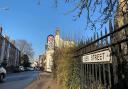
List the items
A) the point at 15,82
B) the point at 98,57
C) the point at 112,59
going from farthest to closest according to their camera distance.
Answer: the point at 15,82 < the point at 98,57 < the point at 112,59

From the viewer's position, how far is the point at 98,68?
22.0 ft

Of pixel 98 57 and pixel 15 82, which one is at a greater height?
pixel 98 57

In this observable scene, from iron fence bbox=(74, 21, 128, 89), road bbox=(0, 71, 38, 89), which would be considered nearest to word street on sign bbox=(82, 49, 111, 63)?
iron fence bbox=(74, 21, 128, 89)

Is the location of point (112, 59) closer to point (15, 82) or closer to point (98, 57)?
point (98, 57)

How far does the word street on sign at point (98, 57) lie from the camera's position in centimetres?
560

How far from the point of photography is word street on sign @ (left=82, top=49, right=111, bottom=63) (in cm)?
560

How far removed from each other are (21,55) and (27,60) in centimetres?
456

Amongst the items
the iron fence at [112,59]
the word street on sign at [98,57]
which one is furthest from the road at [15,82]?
the iron fence at [112,59]

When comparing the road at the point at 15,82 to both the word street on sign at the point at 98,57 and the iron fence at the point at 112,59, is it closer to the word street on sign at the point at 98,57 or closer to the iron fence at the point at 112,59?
the word street on sign at the point at 98,57

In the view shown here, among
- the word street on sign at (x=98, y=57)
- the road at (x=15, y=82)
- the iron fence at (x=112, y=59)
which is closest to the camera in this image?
the iron fence at (x=112, y=59)

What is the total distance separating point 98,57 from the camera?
635cm

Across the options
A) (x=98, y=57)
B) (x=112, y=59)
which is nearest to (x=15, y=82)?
(x=98, y=57)

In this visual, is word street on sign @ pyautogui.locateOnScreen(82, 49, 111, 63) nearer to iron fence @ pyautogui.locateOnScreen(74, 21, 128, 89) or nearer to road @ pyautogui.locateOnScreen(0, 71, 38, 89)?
iron fence @ pyautogui.locateOnScreen(74, 21, 128, 89)

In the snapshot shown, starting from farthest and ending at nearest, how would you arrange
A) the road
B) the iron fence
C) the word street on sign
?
the road, the word street on sign, the iron fence
